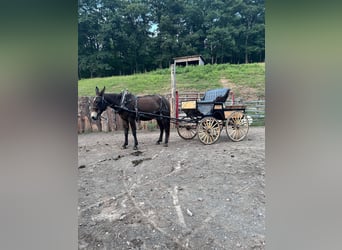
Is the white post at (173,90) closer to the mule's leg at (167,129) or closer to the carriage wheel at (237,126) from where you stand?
the mule's leg at (167,129)

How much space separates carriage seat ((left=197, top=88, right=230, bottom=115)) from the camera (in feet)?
3.53

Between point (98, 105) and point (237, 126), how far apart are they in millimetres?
640

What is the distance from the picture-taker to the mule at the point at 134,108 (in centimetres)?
113

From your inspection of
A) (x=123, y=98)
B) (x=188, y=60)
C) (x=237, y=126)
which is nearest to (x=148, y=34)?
(x=188, y=60)

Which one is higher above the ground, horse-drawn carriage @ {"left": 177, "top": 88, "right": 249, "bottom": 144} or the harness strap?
the harness strap

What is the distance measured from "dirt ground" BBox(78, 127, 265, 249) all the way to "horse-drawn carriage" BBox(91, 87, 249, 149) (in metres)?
0.06

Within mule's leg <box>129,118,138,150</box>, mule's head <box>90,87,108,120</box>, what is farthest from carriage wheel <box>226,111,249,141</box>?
mule's head <box>90,87,108,120</box>

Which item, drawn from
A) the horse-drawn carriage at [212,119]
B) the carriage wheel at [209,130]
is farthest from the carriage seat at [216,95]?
the carriage wheel at [209,130]

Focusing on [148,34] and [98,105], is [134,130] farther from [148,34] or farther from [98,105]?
[148,34]

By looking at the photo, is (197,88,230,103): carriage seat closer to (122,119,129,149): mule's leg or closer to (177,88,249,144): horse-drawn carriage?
(177,88,249,144): horse-drawn carriage

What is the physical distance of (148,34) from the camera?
105cm
